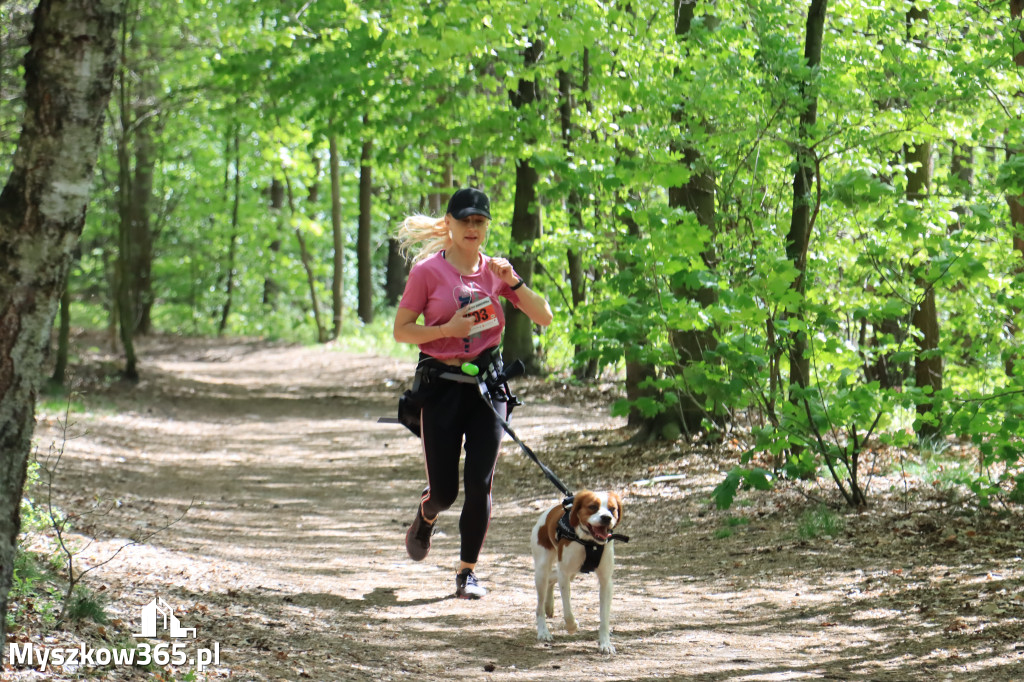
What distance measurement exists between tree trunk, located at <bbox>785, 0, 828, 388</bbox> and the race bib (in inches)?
105

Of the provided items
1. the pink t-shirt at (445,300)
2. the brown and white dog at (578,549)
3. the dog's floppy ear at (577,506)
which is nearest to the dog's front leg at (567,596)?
the brown and white dog at (578,549)

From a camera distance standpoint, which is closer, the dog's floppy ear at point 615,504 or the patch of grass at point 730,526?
the dog's floppy ear at point 615,504

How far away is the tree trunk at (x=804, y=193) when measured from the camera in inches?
279

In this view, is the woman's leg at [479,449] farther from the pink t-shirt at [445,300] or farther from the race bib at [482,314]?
the race bib at [482,314]

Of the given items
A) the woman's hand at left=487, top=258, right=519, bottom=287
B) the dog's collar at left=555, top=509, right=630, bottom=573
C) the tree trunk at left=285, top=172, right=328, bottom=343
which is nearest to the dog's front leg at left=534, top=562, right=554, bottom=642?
the dog's collar at left=555, top=509, right=630, bottom=573

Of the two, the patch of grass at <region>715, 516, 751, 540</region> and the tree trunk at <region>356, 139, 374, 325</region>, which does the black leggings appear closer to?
the patch of grass at <region>715, 516, 751, 540</region>

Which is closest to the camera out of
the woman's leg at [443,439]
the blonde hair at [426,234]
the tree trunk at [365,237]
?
the woman's leg at [443,439]

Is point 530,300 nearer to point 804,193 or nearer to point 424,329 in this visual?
point 424,329

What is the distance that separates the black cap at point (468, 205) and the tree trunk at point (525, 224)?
21.5ft

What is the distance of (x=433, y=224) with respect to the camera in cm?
581

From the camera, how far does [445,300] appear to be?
215 inches

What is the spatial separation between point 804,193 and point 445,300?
11.3ft

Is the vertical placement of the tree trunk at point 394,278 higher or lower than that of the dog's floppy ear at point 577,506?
higher

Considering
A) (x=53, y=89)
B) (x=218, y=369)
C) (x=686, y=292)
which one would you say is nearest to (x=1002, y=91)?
(x=686, y=292)
